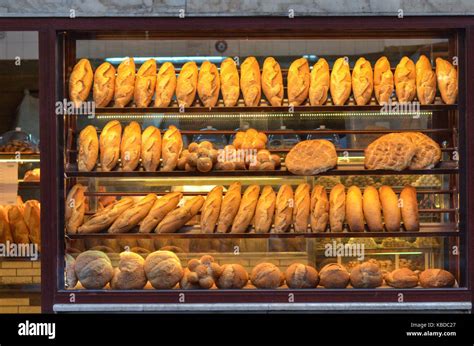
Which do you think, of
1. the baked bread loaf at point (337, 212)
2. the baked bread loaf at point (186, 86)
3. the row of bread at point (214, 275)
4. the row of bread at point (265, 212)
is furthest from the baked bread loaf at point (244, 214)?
the baked bread loaf at point (186, 86)

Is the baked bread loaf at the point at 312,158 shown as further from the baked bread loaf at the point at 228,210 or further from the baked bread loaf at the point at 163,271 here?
the baked bread loaf at the point at 163,271

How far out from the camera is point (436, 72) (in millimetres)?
4270

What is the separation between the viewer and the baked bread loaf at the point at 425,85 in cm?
422

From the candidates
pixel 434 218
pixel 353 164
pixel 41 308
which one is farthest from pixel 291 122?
pixel 41 308

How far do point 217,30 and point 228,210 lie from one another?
1.08m

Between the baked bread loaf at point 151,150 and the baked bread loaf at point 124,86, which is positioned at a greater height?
the baked bread loaf at point 124,86

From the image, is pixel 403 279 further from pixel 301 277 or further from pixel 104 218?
pixel 104 218

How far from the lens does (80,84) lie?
4.24 metres

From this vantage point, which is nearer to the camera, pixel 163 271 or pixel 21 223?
pixel 163 271

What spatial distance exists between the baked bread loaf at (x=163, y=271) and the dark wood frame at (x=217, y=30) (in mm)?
76

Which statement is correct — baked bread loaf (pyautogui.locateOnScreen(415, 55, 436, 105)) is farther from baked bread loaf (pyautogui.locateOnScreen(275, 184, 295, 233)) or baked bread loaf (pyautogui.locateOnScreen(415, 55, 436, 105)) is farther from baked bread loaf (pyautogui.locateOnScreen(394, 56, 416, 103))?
baked bread loaf (pyautogui.locateOnScreen(275, 184, 295, 233))

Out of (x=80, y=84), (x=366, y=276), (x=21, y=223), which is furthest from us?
(x=21, y=223)

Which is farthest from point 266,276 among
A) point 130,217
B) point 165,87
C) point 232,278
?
point 165,87

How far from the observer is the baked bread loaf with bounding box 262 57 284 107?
4242 mm
